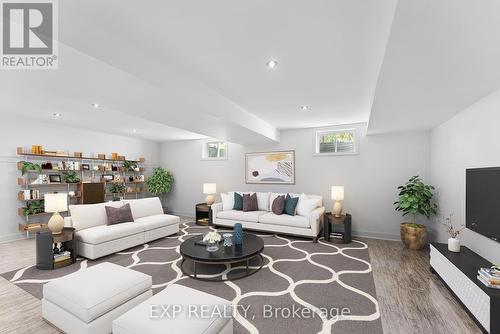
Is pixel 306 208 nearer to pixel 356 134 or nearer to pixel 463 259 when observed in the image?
pixel 356 134

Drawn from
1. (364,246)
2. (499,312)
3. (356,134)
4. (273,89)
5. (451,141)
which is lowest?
(364,246)

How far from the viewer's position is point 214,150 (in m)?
7.14

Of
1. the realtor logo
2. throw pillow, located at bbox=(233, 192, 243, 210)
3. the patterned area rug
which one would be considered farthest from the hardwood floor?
throw pillow, located at bbox=(233, 192, 243, 210)

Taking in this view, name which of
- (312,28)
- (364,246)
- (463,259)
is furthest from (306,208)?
(312,28)

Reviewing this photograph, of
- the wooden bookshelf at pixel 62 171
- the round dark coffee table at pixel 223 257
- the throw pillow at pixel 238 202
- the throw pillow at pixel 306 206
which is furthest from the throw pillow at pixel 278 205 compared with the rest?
the wooden bookshelf at pixel 62 171

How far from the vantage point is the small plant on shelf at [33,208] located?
4700mm

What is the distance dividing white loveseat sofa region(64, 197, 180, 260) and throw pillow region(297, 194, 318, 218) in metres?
2.76

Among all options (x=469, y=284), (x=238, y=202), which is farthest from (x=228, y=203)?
(x=469, y=284)

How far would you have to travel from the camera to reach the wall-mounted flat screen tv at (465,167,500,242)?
234 centimetres

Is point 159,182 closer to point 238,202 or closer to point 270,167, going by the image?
point 238,202

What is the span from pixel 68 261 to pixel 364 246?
16.5 ft

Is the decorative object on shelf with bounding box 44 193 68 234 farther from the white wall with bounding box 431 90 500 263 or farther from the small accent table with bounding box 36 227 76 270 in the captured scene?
the white wall with bounding box 431 90 500 263

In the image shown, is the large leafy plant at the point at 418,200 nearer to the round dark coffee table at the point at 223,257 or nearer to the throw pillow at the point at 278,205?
the throw pillow at the point at 278,205

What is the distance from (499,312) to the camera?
183 centimetres
